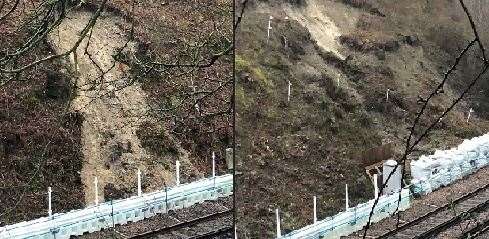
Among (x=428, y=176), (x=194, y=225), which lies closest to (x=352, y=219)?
(x=428, y=176)

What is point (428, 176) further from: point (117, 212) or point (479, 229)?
point (117, 212)

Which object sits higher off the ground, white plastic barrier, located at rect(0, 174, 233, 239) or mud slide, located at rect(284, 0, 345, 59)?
mud slide, located at rect(284, 0, 345, 59)

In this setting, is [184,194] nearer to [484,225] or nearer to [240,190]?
[240,190]

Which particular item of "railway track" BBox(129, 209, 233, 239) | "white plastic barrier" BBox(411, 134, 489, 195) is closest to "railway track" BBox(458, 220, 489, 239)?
"white plastic barrier" BBox(411, 134, 489, 195)

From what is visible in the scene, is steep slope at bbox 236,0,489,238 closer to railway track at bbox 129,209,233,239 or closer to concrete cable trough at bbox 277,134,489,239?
concrete cable trough at bbox 277,134,489,239

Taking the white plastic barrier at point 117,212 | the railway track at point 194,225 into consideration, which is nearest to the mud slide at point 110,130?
the white plastic barrier at point 117,212

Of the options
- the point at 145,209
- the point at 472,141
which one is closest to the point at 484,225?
the point at 472,141
